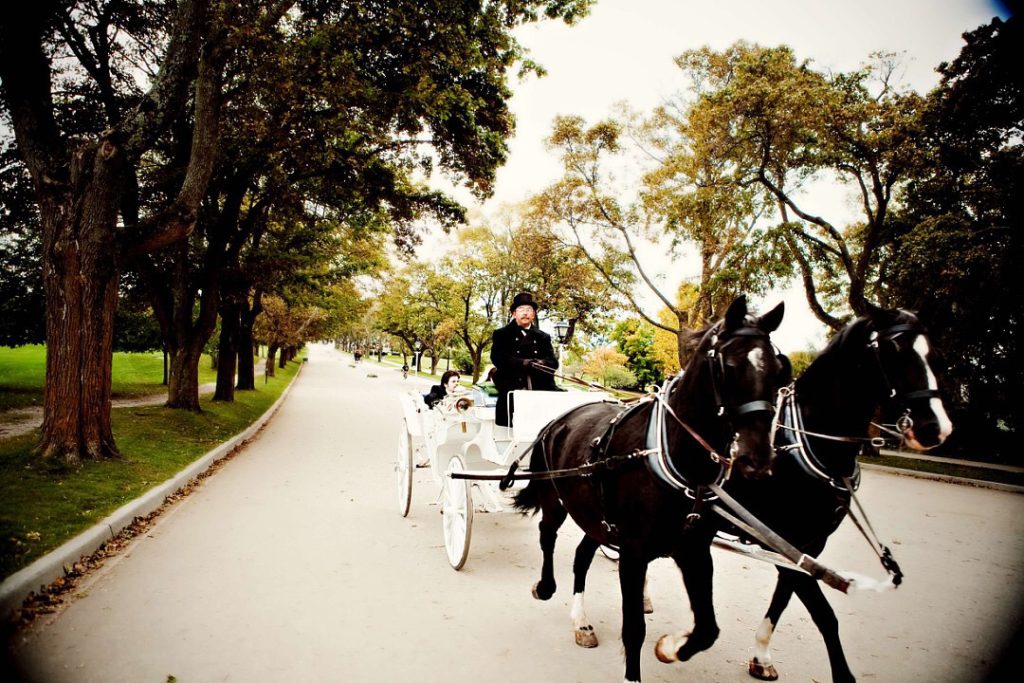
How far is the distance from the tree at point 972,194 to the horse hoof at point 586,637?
859cm

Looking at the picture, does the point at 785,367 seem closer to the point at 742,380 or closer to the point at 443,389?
the point at 742,380

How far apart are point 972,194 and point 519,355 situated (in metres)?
11.2

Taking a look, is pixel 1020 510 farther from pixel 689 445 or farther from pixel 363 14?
pixel 363 14

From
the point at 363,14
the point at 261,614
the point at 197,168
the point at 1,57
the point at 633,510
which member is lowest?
the point at 261,614

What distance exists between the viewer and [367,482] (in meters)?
8.56

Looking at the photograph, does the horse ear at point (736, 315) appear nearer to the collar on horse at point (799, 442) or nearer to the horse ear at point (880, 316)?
the collar on horse at point (799, 442)

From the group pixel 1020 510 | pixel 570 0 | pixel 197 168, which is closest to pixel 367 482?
pixel 197 168

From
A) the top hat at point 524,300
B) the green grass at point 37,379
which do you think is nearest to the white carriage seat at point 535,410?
the top hat at point 524,300

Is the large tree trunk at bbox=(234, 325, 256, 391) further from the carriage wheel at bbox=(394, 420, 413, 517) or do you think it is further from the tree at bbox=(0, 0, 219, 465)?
the carriage wheel at bbox=(394, 420, 413, 517)

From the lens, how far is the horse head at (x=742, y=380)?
2.33 meters

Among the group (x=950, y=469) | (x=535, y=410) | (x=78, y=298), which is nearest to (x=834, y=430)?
(x=535, y=410)

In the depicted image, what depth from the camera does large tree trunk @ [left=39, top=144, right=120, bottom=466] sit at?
6.98 meters

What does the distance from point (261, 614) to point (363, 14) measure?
8.33 metres

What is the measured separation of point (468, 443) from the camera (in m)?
5.46
